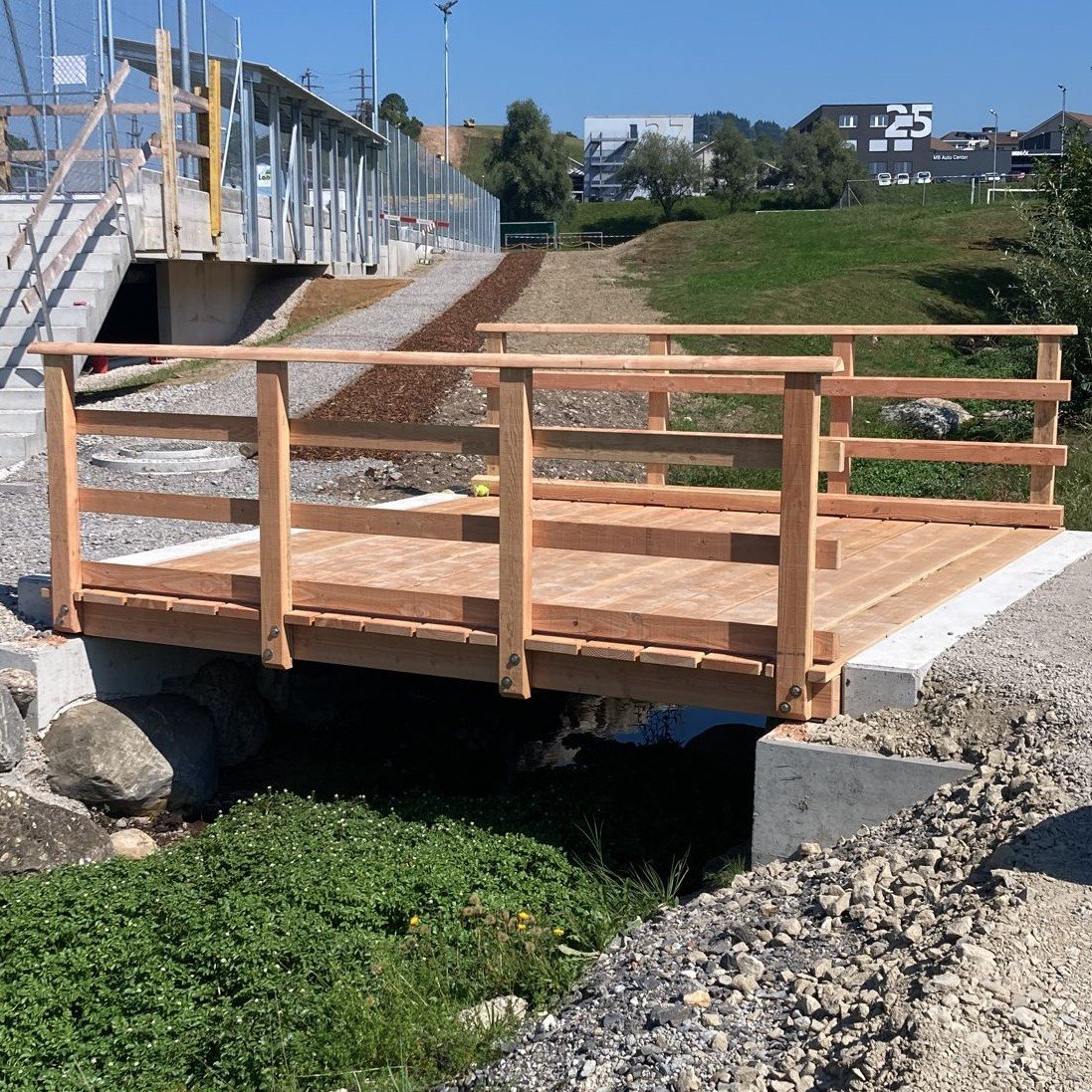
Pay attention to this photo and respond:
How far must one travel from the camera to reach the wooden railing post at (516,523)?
235 inches

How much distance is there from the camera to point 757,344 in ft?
73.5

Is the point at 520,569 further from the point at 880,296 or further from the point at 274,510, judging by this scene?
the point at 880,296

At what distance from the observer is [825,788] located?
5.38 meters

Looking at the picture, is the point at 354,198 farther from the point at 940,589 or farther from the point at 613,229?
the point at 613,229

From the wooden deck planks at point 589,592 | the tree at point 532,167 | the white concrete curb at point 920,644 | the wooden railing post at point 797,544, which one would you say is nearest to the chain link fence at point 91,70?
the wooden deck planks at point 589,592

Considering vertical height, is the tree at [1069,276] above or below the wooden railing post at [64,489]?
above

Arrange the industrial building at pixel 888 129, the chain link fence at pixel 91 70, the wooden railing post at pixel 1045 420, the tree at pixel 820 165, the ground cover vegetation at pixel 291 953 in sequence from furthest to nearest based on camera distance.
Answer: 1. the industrial building at pixel 888 129
2. the tree at pixel 820 165
3. the chain link fence at pixel 91 70
4. the wooden railing post at pixel 1045 420
5. the ground cover vegetation at pixel 291 953

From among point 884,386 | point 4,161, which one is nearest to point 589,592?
point 884,386

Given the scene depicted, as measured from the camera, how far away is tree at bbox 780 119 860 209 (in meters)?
76.8

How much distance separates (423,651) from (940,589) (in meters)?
2.67

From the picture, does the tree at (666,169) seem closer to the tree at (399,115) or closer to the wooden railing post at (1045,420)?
the tree at (399,115)

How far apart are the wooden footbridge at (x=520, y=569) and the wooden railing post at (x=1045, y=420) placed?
791 millimetres

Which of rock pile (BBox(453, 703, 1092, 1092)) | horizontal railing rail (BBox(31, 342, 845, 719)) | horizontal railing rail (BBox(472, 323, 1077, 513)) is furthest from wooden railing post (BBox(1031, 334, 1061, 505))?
rock pile (BBox(453, 703, 1092, 1092))

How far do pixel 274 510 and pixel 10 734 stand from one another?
1673 millimetres
